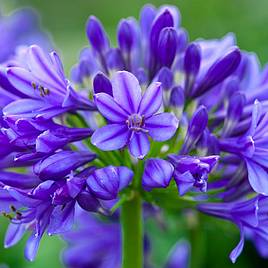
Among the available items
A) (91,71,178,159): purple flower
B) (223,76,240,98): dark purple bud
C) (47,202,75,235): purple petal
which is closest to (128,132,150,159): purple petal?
(91,71,178,159): purple flower

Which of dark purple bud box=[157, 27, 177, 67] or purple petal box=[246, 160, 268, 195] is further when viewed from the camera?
dark purple bud box=[157, 27, 177, 67]

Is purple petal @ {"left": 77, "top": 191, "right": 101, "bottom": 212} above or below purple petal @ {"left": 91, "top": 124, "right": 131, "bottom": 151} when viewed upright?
below

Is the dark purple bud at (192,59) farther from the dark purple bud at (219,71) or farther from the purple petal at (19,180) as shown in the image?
the purple petal at (19,180)

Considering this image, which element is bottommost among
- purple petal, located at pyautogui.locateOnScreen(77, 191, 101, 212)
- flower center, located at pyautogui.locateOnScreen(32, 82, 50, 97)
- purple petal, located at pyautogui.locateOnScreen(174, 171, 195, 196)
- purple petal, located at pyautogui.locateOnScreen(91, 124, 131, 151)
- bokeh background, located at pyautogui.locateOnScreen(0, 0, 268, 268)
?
bokeh background, located at pyautogui.locateOnScreen(0, 0, 268, 268)

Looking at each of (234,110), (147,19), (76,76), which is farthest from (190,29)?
(234,110)

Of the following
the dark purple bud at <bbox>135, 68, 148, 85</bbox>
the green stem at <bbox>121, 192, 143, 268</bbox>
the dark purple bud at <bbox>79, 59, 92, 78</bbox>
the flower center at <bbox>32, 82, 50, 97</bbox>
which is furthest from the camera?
the dark purple bud at <bbox>79, 59, 92, 78</bbox>

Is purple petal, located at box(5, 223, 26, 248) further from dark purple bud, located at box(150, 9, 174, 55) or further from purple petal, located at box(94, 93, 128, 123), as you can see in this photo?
dark purple bud, located at box(150, 9, 174, 55)

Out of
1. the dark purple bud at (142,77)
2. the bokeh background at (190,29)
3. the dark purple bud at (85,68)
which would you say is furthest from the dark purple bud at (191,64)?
the bokeh background at (190,29)
